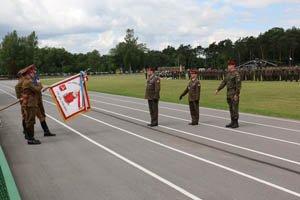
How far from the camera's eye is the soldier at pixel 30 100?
880 centimetres

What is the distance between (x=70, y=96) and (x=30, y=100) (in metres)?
1.49

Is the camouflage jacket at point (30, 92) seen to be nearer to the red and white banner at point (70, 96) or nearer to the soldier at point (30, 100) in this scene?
the soldier at point (30, 100)

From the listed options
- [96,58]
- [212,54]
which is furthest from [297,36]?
[96,58]

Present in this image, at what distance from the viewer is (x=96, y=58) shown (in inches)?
6545

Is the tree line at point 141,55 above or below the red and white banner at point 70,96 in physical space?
above

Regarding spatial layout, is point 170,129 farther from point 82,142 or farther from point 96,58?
point 96,58

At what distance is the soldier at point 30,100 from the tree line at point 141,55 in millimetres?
71630

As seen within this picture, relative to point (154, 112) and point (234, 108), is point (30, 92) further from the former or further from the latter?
point (234, 108)

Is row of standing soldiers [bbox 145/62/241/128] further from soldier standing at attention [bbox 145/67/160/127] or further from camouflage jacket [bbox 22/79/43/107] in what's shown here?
camouflage jacket [bbox 22/79/43/107]

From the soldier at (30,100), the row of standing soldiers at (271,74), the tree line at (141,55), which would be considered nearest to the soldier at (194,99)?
the soldier at (30,100)

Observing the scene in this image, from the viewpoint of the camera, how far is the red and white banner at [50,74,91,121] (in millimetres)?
9898

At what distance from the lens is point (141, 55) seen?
488ft

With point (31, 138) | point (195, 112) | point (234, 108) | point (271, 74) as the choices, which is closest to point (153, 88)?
point (195, 112)

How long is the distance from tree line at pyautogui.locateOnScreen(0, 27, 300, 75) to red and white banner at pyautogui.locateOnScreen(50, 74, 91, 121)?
6983cm
